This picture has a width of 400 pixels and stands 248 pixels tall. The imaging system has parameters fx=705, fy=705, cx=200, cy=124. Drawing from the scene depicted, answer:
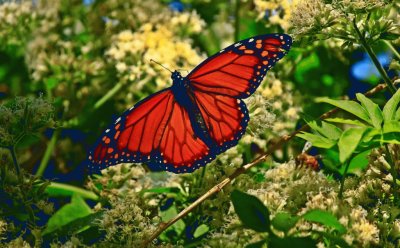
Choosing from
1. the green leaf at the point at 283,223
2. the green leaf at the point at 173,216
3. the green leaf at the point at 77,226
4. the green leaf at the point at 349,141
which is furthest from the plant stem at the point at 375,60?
the green leaf at the point at 77,226

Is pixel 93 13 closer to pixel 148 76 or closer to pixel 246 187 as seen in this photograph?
pixel 148 76

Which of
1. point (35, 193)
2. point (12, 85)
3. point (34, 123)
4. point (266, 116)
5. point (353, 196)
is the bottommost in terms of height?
point (353, 196)

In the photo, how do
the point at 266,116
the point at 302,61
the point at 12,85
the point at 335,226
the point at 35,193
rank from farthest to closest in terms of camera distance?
the point at 12,85 → the point at 302,61 → the point at 266,116 → the point at 35,193 → the point at 335,226

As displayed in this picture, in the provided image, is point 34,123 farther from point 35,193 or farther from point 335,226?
point 335,226

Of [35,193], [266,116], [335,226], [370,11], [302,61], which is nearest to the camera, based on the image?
[335,226]

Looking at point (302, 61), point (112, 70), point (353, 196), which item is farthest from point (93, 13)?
point (353, 196)

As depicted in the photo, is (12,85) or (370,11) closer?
(370,11)

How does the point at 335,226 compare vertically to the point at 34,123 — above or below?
below
